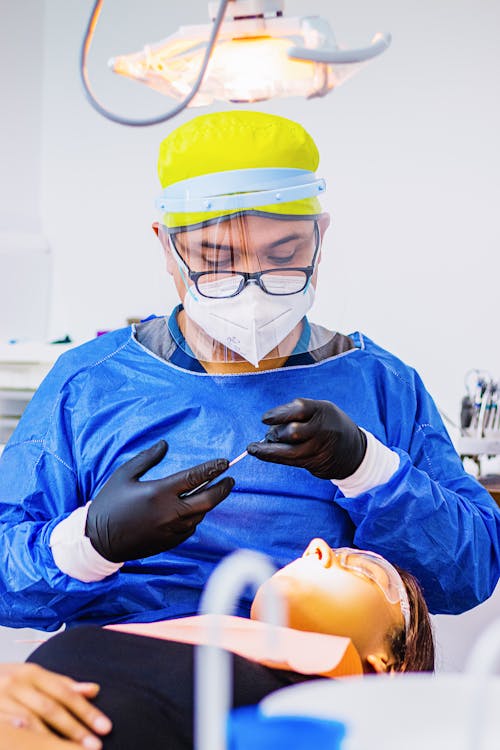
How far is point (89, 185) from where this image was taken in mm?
3904

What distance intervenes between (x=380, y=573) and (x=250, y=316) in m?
0.44

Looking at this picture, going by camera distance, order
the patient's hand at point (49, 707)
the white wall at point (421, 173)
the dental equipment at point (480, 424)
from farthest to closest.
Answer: the white wall at point (421, 173) → the dental equipment at point (480, 424) → the patient's hand at point (49, 707)

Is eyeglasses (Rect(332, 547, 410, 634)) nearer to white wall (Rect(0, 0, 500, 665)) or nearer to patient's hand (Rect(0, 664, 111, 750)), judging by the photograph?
patient's hand (Rect(0, 664, 111, 750))

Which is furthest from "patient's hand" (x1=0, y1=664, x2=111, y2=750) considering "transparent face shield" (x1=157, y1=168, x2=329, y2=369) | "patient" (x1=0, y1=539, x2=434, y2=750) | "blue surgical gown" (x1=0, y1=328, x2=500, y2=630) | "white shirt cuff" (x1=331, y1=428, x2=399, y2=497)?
"transparent face shield" (x1=157, y1=168, x2=329, y2=369)

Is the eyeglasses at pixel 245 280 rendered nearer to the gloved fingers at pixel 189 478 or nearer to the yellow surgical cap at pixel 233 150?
the yellow surgical cap at pixel 233 150

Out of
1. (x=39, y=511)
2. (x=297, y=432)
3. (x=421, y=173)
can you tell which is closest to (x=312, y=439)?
(x=297, y=432)

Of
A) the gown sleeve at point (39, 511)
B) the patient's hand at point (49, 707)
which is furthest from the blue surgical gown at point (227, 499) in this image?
the patient's hand at point (49, 707)

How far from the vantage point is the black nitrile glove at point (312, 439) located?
1309mm

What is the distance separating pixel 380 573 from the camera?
1345mm

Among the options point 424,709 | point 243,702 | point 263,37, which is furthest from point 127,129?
point 424,709

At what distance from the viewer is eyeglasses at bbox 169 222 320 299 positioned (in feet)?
4.75

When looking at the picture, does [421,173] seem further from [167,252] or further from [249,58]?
[249,58]

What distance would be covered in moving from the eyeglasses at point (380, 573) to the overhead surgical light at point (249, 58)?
0.67 m

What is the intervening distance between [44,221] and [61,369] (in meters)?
2.49
